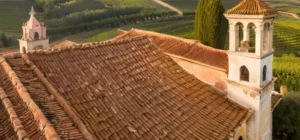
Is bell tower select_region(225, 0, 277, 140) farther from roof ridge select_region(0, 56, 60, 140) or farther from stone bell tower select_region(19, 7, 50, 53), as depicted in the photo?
stone bell tower select_region(19, 7, 50, 53)

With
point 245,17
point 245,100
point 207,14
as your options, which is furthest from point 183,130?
point 207,14

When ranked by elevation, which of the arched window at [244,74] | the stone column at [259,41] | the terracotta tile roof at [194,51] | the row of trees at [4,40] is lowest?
the row of trees at [4,40]

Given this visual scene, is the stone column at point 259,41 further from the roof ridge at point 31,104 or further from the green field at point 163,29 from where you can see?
the green field at point 163,29

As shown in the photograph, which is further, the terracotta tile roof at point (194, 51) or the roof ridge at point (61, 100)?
the terracotta tile roof at point (194, 51)

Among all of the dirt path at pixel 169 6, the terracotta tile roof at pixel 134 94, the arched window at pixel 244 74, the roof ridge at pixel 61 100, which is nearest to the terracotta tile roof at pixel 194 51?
the arched window at pixel 244 74

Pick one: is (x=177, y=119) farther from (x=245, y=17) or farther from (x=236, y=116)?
(x=245, y=17)

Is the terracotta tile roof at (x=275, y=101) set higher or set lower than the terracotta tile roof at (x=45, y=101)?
lower
